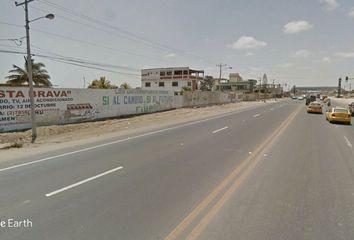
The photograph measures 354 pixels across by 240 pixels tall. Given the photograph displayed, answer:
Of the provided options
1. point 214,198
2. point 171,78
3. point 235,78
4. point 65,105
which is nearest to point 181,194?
point 214,198

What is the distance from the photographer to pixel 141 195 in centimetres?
550

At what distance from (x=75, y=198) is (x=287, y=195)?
13.9ft

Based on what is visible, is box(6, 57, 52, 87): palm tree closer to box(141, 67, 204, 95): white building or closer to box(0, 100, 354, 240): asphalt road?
box(0, 100, 354, 240): asphalt road

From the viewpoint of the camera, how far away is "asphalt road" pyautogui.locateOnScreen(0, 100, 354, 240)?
4.10 meters

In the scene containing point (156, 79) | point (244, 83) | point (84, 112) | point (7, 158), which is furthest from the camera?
point (244, 83)

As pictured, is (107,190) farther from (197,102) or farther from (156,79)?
(156,79)

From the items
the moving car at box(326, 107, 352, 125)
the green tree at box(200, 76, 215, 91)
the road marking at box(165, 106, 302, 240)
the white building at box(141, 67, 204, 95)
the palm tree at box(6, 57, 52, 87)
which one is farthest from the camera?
the green tree at box(200, 76, 215, 91)

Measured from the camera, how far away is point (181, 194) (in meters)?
5.53

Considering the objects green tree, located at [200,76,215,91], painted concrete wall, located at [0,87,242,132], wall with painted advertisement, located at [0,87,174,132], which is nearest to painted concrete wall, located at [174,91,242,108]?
painted concrete wall, located at [0,87,242,132]

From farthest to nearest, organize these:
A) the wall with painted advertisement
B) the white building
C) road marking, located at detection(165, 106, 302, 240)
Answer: the white building
the wall with painted advertisement
road marking, located at detection(165, 106, 302, 240)

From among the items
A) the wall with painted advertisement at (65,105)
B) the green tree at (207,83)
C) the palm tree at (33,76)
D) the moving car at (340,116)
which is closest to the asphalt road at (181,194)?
the wall with painted advertisement at (65,105)

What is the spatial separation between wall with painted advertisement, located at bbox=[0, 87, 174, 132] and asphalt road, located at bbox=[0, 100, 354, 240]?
9.42m

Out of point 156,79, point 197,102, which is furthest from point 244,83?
point 197,102

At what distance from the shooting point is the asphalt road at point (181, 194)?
4.10 meters
